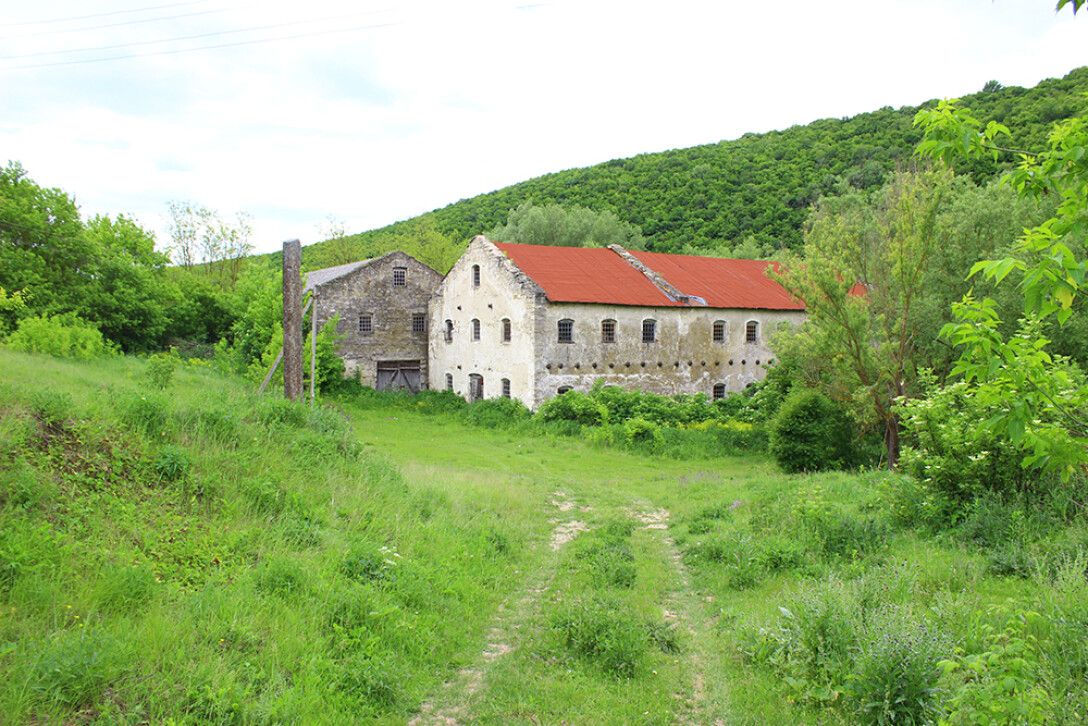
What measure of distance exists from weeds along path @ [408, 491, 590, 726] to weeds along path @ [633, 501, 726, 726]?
1705 mm

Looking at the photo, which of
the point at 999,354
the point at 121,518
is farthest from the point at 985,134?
the point at 121,518

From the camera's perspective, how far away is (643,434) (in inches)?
893

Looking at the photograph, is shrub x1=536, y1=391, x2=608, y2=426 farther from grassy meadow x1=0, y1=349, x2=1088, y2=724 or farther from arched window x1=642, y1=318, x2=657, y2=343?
grassy meadow x1=0, y1=349, x2=1088, y2=724

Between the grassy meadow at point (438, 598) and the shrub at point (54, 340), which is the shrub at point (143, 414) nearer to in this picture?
the grassy meadow at point (438, 598)

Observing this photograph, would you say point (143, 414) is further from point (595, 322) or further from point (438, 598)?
point (595, 322)

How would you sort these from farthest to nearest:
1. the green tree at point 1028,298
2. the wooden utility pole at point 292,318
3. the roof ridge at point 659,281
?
the roof ridge at point 659,281 → the wooden utility pole at point 292,318 → the green tree at point 1028,298

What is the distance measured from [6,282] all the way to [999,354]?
28.6m

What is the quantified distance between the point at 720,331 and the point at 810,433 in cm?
1247

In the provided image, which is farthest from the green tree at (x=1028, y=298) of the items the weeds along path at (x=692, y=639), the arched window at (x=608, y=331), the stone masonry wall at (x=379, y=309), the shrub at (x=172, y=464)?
the stone masonry wall at (x=379, y=309)

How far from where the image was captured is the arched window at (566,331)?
89.3 feet

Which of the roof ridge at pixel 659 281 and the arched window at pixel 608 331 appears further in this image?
the roof ridge at pixel 659 281

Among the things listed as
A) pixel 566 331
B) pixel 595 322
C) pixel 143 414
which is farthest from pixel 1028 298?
pixel 595 322

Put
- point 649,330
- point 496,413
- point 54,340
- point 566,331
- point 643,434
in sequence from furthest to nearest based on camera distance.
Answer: point 649,330, point 566,331, point 496,413, point 643,434, point 54,340

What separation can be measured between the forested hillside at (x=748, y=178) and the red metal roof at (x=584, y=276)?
95.7ft
